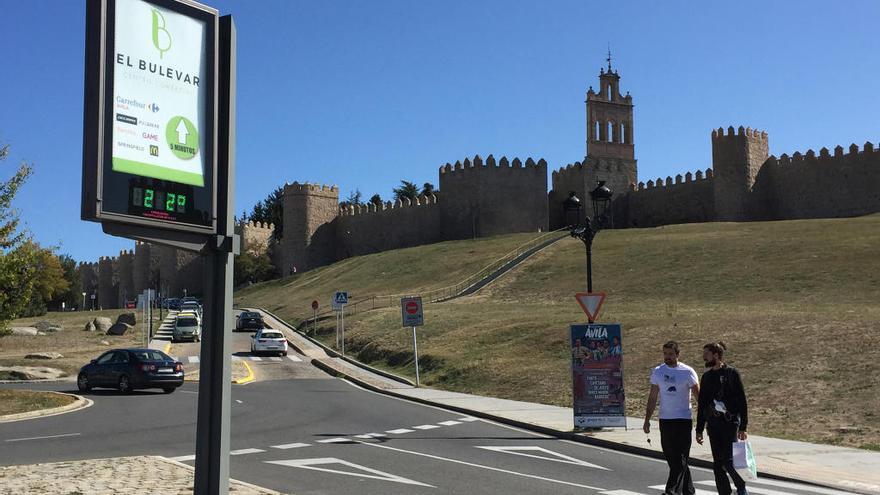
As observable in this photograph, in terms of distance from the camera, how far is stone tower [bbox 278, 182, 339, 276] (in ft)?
329

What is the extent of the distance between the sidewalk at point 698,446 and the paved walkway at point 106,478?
7065mm

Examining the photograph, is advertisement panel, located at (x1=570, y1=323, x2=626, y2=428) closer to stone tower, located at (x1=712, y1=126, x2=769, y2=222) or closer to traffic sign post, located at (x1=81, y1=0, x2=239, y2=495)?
traffic sign post, located at (x1=81, y1=0, x2=239, y2=495)

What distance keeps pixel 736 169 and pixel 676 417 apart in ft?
223

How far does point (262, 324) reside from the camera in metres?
54.3

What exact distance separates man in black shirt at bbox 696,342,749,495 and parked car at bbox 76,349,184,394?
64.0 ft

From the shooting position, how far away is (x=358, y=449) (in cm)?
1467

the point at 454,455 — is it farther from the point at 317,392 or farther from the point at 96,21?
the point at 317,392

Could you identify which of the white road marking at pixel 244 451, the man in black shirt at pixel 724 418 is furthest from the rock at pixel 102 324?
the man in black shirt at pixel 724 418

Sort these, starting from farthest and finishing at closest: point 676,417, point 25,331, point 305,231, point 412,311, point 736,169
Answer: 1. point 305,231
2. point 736,169
3. point 25,331
4. point 412,311
5. point 676,417

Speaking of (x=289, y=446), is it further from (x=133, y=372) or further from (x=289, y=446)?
(x=133, y=372)

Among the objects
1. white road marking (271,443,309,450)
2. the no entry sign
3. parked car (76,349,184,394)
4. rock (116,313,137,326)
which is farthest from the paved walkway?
rock (116,313,137,326)

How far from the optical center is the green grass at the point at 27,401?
20.0 meters

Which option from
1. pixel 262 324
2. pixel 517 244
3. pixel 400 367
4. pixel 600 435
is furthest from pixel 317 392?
pixel 517 244

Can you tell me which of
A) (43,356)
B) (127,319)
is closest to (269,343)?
(43,356)
